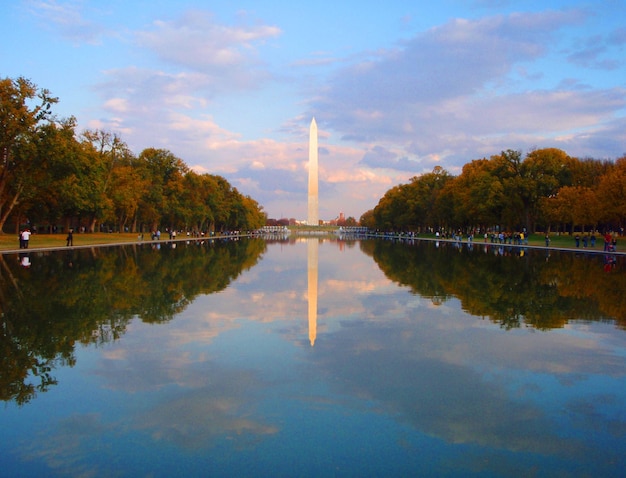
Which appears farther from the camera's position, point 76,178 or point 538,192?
point 538,192

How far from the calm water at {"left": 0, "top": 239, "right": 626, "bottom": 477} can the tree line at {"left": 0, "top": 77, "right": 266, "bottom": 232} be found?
38608 millimetres

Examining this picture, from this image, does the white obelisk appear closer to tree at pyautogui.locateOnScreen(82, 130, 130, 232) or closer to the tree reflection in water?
tree at pyautogui.locateOnScreen(82, 130, 130, 232)

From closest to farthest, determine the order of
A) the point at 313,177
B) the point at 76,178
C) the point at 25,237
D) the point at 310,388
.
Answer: the point at 310,388
the point at 25,237
the point at 76,178
the point at 313,177

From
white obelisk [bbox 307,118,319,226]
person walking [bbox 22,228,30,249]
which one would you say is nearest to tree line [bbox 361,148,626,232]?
white obelisk [bbox 307,118,319,226]

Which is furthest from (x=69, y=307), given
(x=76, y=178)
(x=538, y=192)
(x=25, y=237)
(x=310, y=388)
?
(x=538, y=192)

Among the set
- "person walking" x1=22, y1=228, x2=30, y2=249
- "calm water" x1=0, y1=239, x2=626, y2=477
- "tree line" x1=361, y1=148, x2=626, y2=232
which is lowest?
"calm water" x1=0, y1=239, x2=626, y2=477

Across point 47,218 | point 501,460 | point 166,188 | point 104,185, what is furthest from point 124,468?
point 166,188

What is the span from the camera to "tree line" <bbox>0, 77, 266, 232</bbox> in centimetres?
4869

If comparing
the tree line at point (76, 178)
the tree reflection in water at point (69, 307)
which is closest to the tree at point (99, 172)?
the tree line at point (76, 178)

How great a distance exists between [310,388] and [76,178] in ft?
197

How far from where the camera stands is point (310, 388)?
7680 millimetres

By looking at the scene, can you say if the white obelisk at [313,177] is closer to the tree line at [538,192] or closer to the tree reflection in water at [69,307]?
the tree line at [538,192]

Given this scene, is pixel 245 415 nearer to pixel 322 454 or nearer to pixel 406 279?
pixel 322 454

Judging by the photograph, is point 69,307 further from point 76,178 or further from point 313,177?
point 313,177
